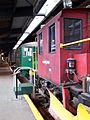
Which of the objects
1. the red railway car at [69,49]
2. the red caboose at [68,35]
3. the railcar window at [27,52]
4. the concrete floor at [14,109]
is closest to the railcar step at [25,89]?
the concrete floor at [14,109]

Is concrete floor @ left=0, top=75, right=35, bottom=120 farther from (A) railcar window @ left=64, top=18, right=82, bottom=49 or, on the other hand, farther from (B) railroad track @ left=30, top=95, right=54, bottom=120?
(A) railcar window @ left=64, top=18, right=82, bottom=49

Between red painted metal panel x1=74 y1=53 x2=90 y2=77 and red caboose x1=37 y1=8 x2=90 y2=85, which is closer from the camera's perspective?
red painted metal panel x1=74 y1=53 x2=90 y2=77

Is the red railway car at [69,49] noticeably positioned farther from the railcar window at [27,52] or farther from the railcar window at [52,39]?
the railcar window at [27,52]

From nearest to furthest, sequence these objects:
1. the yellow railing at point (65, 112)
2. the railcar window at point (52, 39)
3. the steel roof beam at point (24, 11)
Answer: the yellow railing at point (65, 112), the railcar window at point (52, 39), the steel roof beam at point (24, 11)

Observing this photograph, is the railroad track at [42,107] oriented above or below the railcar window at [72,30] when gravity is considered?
below

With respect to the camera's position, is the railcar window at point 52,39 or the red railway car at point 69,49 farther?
the railcar window at point 52,39

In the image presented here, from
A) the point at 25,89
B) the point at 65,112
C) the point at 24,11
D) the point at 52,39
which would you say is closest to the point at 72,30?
the point at 52,39

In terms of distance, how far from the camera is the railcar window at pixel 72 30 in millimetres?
5802

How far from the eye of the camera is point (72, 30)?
233 inches

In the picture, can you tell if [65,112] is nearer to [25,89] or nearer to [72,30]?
[72,30]

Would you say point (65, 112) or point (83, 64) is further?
point (83, 64)

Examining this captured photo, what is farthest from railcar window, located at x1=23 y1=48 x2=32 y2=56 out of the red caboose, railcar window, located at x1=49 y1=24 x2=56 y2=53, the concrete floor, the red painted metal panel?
the red painted metal panel

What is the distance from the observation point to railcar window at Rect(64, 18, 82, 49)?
580cm

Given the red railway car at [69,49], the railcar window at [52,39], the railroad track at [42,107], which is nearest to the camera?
the red railway car at [69,49]
